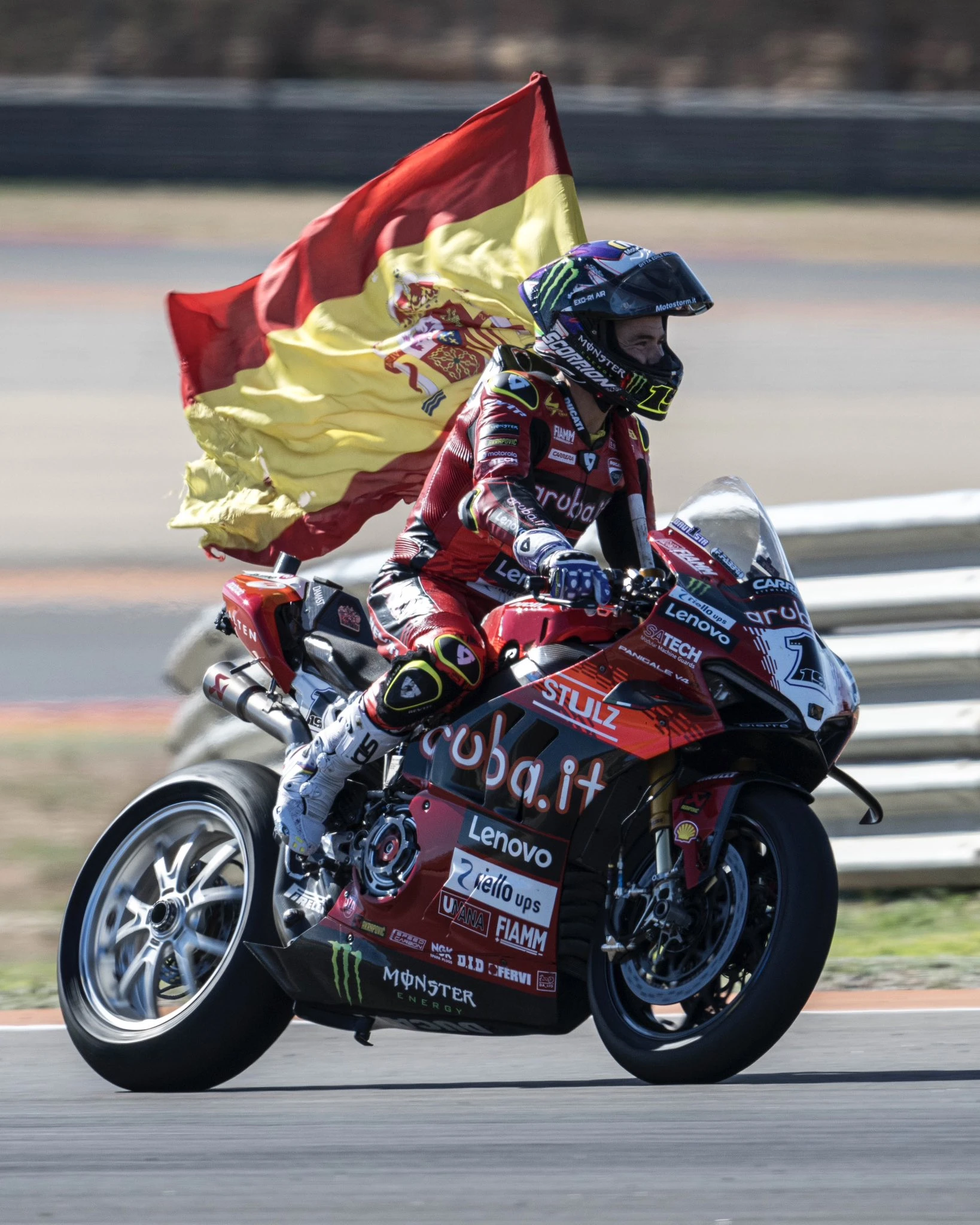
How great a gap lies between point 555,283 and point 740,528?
30.0 inches

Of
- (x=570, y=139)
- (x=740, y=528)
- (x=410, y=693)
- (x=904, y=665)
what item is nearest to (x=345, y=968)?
(x=410, y=693)

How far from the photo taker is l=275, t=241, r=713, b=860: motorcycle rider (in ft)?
15.6

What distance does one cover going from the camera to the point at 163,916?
17.3ft

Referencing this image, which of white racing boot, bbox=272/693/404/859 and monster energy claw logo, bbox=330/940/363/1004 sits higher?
white racing boot, bbox=272/693/404/859

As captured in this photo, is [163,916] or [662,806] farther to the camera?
[163,916]

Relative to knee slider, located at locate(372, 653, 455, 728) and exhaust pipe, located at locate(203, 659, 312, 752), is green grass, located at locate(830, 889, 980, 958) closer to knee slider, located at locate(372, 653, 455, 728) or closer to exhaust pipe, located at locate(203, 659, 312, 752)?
exhaust pipe, located at locate(203, 659, 312, 752)

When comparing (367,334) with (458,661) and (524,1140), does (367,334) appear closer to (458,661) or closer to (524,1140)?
(458,661)

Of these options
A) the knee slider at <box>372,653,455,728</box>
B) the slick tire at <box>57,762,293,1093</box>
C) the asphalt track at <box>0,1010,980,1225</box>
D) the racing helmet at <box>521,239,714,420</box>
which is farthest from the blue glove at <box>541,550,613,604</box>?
the slick tire at <box>57,762,293,1093</box>

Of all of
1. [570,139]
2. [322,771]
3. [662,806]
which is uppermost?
[570,139]

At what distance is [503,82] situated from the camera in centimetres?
3092

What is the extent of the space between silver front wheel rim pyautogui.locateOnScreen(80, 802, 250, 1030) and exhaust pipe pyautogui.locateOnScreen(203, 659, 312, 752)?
267 millimetres

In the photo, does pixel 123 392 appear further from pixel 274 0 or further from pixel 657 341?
pixel 274 0

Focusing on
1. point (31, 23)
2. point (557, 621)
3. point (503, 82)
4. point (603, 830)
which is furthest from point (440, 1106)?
point (31, 23)

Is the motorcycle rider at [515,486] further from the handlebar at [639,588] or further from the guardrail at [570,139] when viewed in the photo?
the guardrail at [570,139]
